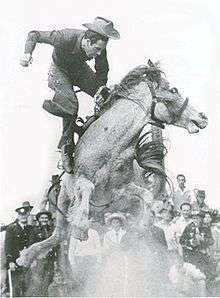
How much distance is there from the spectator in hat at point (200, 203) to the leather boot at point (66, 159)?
62 cm

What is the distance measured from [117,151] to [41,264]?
633mm

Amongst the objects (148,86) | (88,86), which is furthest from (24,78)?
(148,86)

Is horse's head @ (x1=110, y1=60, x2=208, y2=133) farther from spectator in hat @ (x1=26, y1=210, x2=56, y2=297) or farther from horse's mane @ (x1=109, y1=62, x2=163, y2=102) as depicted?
spectator in hat @ (x1=26, y1=210, x2=56, y2=297)

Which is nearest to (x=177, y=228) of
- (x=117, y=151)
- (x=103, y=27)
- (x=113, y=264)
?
(x=113, y=264)

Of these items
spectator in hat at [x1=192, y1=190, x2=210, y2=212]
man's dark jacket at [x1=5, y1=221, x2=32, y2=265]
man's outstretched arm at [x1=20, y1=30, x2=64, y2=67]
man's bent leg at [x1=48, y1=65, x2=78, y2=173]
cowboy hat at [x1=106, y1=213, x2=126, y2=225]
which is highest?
man's outstretched arm at [x1=20, y1=30, x2=64, y2=67]

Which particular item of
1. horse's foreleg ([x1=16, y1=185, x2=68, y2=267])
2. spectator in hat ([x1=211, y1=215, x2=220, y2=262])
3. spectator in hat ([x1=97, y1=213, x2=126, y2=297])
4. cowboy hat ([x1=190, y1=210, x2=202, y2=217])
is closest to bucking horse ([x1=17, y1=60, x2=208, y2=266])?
horse's foreleg ([x1=16, y1=185, x2=68, y2=267])

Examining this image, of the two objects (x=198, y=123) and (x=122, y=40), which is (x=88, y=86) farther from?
(x=198, y=123)

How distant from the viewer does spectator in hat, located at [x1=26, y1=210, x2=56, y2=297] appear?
142 inches

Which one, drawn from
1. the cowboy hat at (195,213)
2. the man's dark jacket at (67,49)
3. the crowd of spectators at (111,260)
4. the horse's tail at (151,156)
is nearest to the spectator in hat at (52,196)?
the crowd of spectators at (111,260)

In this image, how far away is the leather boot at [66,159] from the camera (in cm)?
365

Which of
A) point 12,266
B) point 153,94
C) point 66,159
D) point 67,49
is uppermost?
point 67,49

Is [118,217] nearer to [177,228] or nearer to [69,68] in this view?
[177,228]

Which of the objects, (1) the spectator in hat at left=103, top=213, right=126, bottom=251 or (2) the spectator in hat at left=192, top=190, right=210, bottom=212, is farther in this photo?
(2) the spectator in hat at left=192, top=190, right=210, bottom=212

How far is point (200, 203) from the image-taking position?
3.74 metres
